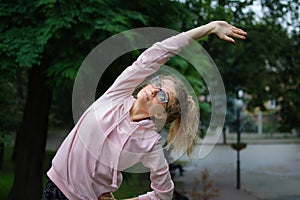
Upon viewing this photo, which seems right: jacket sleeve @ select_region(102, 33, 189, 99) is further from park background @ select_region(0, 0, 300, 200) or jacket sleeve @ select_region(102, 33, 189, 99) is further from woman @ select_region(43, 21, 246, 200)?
park background @ select_region(0, 0, 300, 200)

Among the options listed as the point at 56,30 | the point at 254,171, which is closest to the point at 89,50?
A: the point at 56,30

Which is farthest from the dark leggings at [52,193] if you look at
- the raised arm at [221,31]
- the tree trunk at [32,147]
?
the tree trunk at [32,147]

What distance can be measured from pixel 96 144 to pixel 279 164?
51.0 ft

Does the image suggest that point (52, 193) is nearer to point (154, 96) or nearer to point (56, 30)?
point (154, 96)

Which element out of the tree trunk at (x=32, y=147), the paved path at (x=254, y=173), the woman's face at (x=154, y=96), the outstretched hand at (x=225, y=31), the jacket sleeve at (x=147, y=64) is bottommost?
the paved path at (x=254, y=173)

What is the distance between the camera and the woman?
1.64 m

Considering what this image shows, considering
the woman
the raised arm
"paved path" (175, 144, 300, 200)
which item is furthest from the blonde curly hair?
"paved path" (175, 144, 300, 200)

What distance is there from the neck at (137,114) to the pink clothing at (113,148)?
20 millimetres

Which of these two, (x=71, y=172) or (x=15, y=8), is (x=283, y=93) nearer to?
(x=15, y=8)

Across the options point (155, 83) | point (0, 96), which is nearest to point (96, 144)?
point (155, 83)

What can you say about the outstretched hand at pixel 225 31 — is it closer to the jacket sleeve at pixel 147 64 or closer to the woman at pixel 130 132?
the woman at pixel 130 132

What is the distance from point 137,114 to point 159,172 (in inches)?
9.8

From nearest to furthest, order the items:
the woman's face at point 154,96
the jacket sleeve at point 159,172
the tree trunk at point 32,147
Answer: the jacket sleeve at point 159,172 < the woman's face at point 154,96 < the tree trunk at point 32,147

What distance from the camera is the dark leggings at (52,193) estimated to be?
1695 mm
